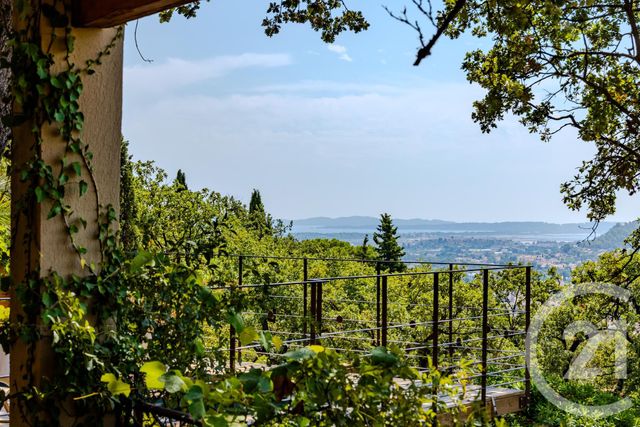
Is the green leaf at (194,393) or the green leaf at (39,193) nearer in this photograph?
the green leaf at (194,393)

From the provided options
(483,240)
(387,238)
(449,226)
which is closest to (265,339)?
(387,238)

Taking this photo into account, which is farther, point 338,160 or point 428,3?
point 338,160

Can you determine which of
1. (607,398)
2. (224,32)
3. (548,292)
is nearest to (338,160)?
(224,32)

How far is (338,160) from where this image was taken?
29.8 metres

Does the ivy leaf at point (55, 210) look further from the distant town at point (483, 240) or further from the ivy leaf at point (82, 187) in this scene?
the distant town at point (483, 240)

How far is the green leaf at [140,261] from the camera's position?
200cm

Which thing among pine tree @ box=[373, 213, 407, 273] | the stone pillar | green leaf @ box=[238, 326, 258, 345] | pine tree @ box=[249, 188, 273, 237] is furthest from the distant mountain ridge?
green leaf @ box=[238, 326, 258, 345]

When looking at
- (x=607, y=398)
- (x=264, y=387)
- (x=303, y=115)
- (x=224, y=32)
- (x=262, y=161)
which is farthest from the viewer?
(x=303, y=115)

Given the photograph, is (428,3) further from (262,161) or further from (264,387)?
(262,161)

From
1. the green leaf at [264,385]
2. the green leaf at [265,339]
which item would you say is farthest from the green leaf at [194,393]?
the green leaf at [265,339]

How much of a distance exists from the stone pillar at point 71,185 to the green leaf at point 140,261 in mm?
222

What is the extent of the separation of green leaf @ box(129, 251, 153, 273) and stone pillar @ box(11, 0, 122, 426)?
22cm

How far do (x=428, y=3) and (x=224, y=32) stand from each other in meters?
17.4

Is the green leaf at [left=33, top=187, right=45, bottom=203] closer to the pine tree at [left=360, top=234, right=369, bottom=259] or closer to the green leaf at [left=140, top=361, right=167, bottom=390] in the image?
the green leaf at [left=140, top=361, right=167, bottom=390]
